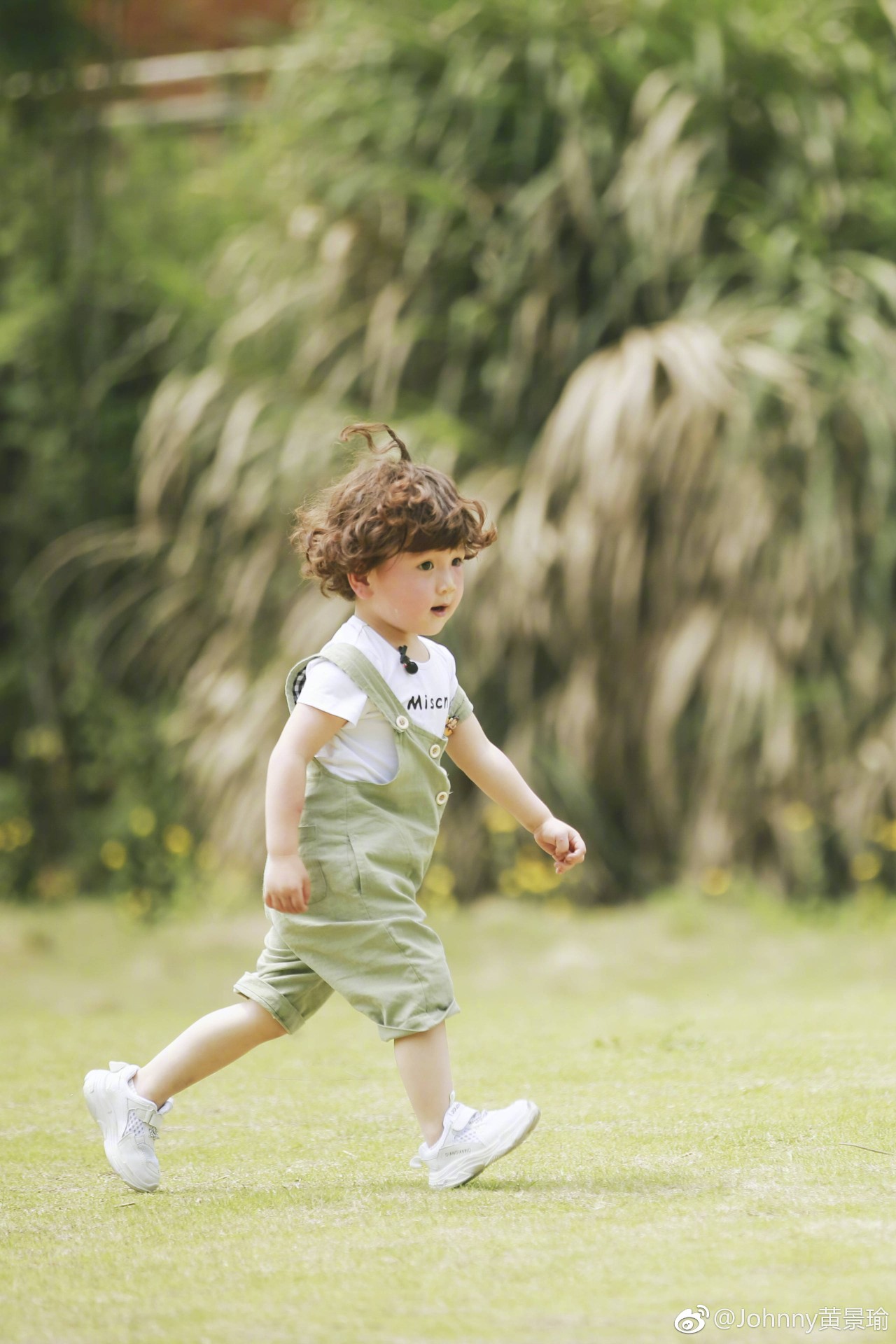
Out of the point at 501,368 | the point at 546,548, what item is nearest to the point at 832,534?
the point at 546,548

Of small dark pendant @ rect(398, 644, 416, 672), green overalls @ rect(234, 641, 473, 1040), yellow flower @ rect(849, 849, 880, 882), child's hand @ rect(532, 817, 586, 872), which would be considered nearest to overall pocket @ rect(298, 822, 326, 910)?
green overalls @ rect(234, 641, 473, 1040)

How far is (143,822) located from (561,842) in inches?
171

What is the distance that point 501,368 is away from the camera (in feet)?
21.2

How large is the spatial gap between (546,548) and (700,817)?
111 cm

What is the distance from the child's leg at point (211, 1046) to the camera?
8.20 ft

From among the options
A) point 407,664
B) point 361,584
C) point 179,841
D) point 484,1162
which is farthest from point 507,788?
point 179,841

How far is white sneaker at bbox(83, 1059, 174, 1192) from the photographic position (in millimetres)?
2389


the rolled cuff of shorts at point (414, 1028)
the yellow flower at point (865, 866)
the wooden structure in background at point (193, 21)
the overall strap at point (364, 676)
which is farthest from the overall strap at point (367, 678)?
the wooden structure in background at point (193, 21)

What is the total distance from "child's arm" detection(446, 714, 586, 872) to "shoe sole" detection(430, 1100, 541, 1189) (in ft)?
1.49

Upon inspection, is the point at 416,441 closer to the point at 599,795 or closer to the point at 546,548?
the point at 546,548

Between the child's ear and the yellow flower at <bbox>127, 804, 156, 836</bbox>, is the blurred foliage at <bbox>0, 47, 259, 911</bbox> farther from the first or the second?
the child's ear

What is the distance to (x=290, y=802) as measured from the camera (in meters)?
2.39

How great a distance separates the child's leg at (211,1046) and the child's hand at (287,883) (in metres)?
0.23

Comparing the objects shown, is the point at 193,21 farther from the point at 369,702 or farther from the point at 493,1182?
the point at 493,1182
